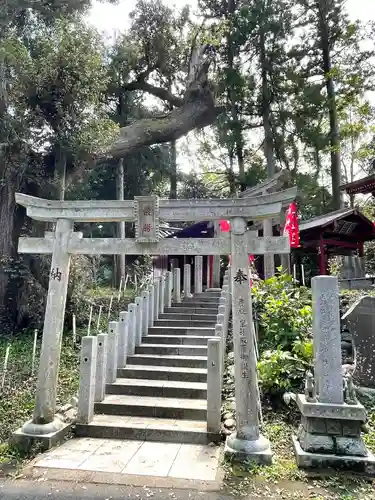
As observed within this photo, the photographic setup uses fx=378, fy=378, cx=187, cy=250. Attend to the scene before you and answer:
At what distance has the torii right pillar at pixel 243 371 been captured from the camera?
475cm

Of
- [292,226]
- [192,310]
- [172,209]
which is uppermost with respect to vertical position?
[292,226]

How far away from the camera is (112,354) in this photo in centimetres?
718

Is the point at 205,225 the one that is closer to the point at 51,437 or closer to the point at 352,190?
the point at 352,190

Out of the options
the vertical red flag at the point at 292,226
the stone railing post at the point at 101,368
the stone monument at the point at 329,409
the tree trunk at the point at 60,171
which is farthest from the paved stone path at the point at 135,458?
the tree trunk at the point at 60,171

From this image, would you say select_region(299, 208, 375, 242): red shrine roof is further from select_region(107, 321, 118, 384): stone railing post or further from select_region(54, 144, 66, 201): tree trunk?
select_region(107, 321, 118, 384): stone railing post

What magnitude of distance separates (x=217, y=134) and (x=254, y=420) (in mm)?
16395

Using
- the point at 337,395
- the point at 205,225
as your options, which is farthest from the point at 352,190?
the point at 337,395

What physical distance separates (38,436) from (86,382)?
3.13ft

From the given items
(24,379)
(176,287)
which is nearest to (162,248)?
(24,379)

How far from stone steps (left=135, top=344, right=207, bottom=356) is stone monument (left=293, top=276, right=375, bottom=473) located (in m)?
3.53

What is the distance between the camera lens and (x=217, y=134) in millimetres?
19172

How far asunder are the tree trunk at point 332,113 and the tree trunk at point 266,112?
271cm

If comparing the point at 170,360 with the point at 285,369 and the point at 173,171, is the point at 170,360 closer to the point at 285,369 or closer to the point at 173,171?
the point at 285,369

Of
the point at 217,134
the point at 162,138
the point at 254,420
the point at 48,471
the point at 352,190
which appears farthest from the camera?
the point at 217,134
